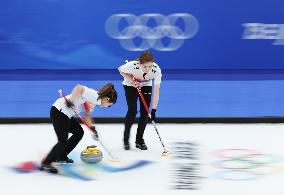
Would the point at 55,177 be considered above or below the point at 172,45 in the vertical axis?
below

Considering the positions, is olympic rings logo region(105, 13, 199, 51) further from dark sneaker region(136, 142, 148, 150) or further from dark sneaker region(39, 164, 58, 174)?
dark sneaker region(39, 164, 58, 174)

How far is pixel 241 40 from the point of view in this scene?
13430 mm

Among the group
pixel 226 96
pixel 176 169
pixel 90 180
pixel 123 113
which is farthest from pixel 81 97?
pixel 226 96

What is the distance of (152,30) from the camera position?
43.7 ft

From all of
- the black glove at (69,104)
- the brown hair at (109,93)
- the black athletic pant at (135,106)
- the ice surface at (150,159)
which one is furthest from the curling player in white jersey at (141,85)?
the black glove at (69,104)

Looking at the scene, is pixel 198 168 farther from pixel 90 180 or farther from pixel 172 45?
pixel 172 45

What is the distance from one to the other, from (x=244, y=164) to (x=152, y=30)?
6.05m

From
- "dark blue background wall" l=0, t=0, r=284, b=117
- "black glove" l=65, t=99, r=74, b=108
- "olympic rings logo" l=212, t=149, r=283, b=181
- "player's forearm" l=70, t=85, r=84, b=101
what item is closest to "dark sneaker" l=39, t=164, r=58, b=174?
"black glove" l=65, t=99, r=74, b=108

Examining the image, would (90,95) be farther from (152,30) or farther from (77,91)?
(152,30)

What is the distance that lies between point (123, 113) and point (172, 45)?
11.3 feet

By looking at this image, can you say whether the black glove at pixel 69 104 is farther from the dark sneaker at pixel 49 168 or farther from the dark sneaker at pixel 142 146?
the dark sneaker at pixel 142 146

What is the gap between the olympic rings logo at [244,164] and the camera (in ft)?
24.3

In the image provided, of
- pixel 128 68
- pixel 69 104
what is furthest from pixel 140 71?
pixel 69 104

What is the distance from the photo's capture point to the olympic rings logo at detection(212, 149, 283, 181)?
7.42 m
